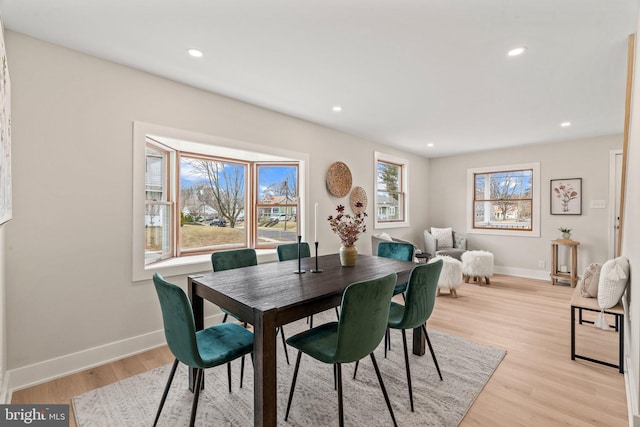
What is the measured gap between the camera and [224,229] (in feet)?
13.5

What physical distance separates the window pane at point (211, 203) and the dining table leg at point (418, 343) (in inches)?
102

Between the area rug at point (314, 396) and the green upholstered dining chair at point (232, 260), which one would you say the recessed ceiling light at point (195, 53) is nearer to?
the green upholstered dining chair at point (232, 260)

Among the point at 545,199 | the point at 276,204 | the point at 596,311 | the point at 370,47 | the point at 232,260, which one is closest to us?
the point at 370,47

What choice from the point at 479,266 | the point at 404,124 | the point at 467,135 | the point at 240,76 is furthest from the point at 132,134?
the point at 479,266

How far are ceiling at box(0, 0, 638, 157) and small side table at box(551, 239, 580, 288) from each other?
2.21 metres

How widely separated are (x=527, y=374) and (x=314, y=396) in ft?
5.46

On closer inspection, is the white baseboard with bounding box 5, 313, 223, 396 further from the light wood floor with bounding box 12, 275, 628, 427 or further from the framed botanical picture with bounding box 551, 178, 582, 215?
the framed botanical picture with bounding box 551, 178, 582, 215

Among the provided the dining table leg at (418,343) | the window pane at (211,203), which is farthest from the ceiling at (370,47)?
the dining table leg at (418,343)

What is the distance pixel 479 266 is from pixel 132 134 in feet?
16.8

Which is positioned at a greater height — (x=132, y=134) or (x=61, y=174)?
(x=132, y=134)

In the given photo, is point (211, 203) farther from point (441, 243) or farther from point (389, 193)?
point (441, 243)

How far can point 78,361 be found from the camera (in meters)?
2.35

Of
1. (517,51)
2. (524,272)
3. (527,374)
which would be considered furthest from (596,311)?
(524,272)

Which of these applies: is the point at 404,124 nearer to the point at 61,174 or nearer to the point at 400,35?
the point at 400,35
